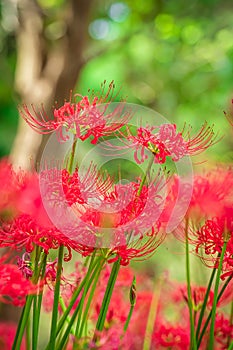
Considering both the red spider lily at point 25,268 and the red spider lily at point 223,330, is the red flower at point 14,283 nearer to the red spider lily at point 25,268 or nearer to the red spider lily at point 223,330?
the red spider lily at point 25,268

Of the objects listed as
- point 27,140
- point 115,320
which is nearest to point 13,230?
point 115,320

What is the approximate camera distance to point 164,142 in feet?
1.33

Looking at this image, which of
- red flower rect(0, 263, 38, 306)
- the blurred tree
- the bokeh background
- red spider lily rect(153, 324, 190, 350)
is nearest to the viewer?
red flower rect(0, 263, 38, 306)

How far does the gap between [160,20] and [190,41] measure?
0.14 metres

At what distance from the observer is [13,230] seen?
41 cm

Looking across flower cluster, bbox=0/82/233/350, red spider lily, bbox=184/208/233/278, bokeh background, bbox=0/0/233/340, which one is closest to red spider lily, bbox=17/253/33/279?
flower cluster, bbox=0/82/233/350

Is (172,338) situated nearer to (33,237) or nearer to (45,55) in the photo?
(33,237)

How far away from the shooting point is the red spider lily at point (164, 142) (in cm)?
41

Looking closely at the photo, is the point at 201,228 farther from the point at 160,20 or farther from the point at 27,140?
the point at 160,20

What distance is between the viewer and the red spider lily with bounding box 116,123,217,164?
0.41 metres

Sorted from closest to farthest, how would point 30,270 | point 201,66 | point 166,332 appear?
1. point 30,270
2. point 166,332
3. point 201,66

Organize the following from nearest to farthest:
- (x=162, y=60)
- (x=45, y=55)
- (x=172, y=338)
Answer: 1. (x=172, y=338)
2. (x=45, y=55)
3. (x=162, y=60)

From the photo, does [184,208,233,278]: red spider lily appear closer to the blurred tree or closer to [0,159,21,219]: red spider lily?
[0,159,21,219]: red spider lily

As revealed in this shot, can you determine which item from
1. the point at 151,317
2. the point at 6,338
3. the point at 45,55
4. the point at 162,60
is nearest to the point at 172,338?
the point at 151,317
